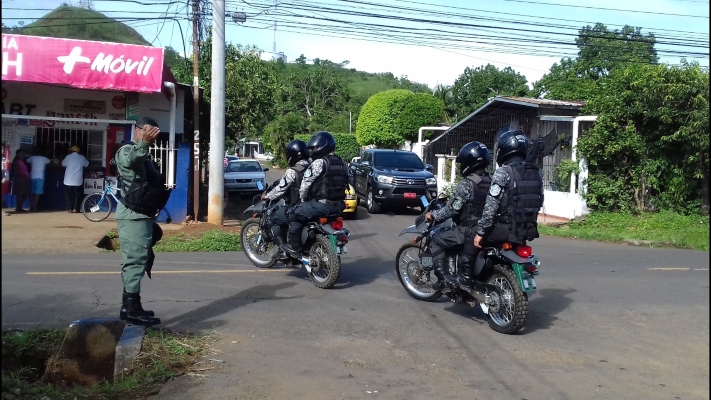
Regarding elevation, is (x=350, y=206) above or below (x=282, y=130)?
below


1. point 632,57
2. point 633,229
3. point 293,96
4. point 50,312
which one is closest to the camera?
point 50,312

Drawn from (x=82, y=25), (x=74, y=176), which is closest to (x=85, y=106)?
(x=74, y=176)

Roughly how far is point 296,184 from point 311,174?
0.46m

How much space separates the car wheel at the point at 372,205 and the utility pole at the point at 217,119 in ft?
18.5

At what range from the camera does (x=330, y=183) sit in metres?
8.27

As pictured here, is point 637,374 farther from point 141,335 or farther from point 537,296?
point 141,335

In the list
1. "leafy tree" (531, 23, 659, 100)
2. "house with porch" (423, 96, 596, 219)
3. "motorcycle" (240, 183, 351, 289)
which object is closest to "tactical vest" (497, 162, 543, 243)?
"motorcycle" (240, 183, 351, 289)

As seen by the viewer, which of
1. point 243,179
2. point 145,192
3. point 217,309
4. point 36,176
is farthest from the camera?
point 243,179

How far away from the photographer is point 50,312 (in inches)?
272

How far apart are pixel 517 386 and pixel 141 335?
3.03 meters

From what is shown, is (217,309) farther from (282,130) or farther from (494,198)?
(282,130)

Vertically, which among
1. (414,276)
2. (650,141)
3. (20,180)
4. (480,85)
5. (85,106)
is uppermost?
(480,85)

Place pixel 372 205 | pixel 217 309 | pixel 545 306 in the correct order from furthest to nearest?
pixel 372 205 → pixel 545 306 → pixel 217 309

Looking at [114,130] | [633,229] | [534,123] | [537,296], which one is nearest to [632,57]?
[534,123]
